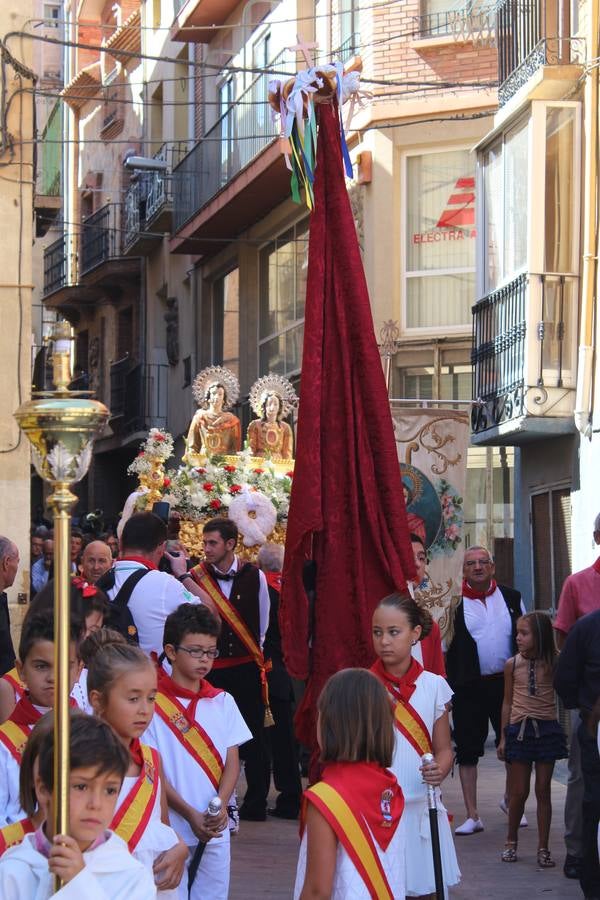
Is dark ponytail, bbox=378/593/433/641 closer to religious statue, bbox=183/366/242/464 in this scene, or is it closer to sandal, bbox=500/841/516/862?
sandal, bbox=500/841/516/862

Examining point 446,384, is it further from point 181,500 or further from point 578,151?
point 181,500

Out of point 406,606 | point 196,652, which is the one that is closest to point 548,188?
point 406,606

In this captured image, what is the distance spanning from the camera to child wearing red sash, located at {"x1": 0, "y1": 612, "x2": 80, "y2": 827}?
515 centimetres

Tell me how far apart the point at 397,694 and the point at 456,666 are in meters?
3.98

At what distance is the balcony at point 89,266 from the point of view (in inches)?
1324

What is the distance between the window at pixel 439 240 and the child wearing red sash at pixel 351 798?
51.5ft

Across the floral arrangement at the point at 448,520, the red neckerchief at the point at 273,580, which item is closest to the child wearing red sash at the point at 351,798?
the red neckerchief at the point at 273,580

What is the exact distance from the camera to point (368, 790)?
4.82 metres

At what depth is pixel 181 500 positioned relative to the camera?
13164 mm

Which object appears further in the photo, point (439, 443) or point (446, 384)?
point (446, 384)

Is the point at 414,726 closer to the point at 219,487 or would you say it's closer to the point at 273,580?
the point at 273,580

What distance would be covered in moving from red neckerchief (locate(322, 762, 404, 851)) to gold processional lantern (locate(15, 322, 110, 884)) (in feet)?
4.19

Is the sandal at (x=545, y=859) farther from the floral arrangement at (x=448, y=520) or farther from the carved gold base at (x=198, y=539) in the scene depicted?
the floral arrangement at (x=448, y=520)

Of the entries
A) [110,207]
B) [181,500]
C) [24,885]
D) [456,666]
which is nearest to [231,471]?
[181,500]
